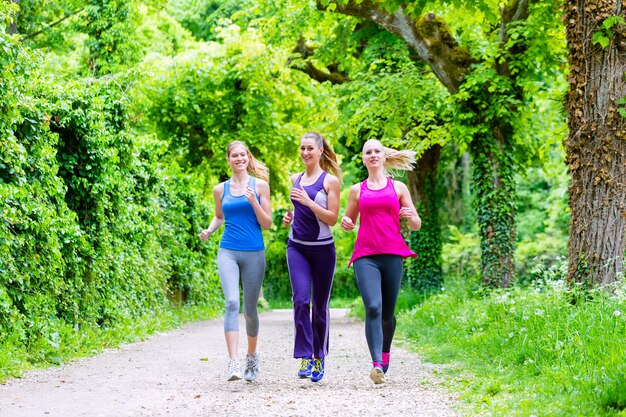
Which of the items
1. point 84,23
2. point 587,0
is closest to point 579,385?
point 587,0

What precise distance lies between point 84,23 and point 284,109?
673cm

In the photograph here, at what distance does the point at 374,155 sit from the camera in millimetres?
7914

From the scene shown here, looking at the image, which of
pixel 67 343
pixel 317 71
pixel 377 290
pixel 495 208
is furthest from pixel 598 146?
pixel 317 71

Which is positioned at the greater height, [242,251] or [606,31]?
[606,31]

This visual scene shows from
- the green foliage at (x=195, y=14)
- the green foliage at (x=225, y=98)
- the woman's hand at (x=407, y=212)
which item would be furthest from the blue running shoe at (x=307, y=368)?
the green foliage at (x=195, y=14)

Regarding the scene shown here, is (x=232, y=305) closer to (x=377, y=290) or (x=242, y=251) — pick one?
(x=242, y=251)

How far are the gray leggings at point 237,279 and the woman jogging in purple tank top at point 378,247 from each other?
2.94 ft

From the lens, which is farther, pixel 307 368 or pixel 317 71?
pixel 317 71

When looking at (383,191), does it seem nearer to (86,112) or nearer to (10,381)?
(10,381)

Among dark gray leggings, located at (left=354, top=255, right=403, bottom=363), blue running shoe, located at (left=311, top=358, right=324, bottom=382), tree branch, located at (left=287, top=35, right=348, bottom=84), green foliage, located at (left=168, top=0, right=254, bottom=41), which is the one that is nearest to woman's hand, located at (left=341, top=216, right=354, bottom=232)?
dark gray leggings, located at (left=354, top=255, right=403, bottom=363)

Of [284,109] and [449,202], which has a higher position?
[284,109]

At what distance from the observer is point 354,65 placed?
2197cm

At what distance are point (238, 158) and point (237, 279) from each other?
115 centimetres

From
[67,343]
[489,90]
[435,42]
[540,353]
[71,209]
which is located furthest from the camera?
[435,42]
